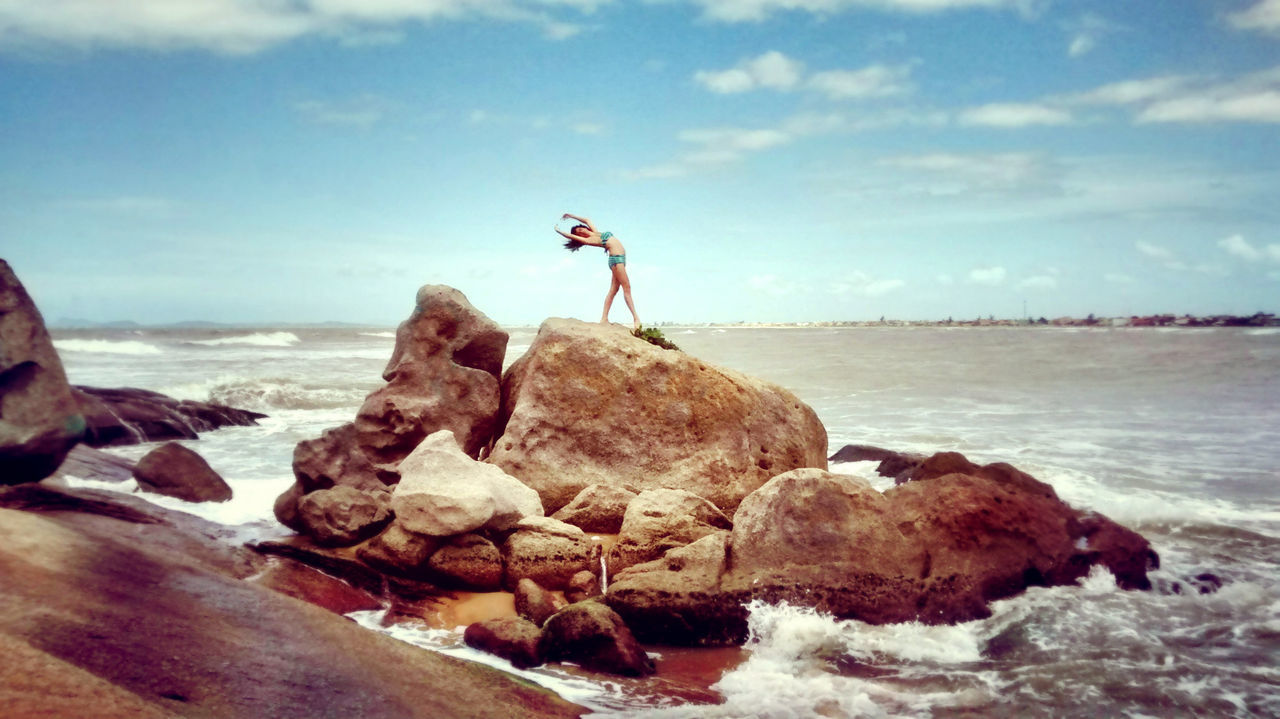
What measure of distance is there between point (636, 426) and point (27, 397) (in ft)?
20.0

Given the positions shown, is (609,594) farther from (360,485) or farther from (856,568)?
(360,485)

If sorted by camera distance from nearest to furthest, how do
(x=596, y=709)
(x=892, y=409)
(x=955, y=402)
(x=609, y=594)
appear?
(x=596, y=709) → (x=609, y=594) → (x=892, y=409) → (x=955, y=402)

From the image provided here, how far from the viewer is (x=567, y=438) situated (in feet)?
34.1

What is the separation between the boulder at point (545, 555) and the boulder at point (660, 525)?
33 cm

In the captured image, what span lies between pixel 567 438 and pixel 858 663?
4647 mm

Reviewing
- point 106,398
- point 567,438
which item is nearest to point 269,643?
point 567,438

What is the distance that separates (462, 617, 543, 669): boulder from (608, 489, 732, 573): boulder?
1576 mm

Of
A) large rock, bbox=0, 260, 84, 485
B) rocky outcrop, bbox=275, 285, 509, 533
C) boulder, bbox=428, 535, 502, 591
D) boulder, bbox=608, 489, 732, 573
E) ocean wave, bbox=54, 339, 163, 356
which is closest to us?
large rock, bbox=0, 260, 84, 485

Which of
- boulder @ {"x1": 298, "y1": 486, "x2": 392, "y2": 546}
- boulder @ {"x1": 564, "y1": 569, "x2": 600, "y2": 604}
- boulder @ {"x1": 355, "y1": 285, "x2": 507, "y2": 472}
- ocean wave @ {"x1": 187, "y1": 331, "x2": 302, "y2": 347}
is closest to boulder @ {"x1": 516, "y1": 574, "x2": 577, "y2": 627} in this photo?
boulder @ {"x1": 564, "y1": 569, "x2": 600, "y2": 604}

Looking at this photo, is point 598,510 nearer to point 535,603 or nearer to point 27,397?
point 535,603

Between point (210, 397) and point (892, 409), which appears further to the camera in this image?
point (210, 397)

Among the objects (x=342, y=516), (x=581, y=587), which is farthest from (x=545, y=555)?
(x=342, y=516)

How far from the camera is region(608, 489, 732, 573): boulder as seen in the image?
27.4ft

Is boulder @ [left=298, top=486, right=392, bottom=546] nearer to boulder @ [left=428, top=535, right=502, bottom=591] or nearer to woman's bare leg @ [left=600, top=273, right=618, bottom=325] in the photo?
boulder @ [left=428, top=535, right=502, bottom=591]
